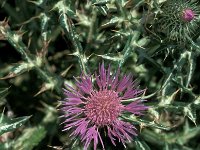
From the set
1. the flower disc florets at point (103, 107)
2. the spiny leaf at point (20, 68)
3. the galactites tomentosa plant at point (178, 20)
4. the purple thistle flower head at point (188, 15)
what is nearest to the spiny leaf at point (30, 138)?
the spiny leaf at point (20, 68)

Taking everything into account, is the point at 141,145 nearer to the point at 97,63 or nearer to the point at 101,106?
the point at 101,106

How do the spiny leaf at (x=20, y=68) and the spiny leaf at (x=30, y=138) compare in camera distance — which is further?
the spiny leaf at (x=30, y=138)

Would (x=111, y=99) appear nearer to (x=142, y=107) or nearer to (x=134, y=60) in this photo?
(x=142, y=107)

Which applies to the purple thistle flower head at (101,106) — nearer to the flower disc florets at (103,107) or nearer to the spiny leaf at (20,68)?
the flower disc florets at (103,107)

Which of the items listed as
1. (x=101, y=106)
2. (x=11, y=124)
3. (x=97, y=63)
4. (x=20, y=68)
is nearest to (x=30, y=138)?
(x=11, y=124)

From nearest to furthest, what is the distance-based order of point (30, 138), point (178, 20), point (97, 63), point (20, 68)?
point (178, 20)
point (20, 68)
point (97, 63)
point (30, 138)

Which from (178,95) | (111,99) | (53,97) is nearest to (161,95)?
(178,95)
